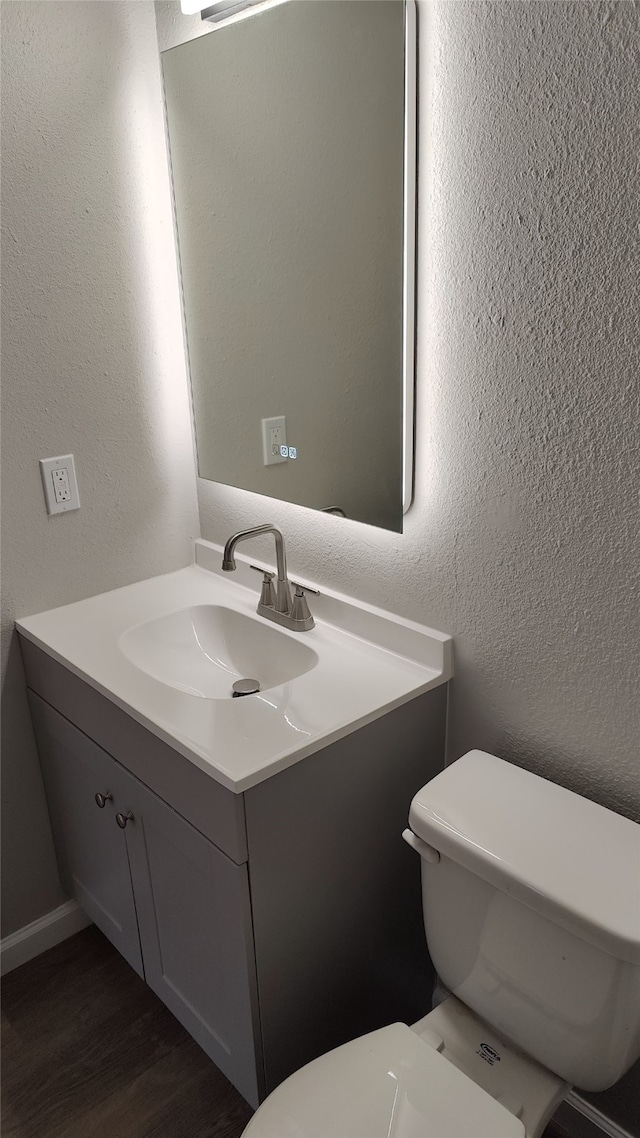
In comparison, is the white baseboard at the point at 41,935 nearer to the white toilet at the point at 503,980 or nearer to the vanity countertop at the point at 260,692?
the vanity countertop at the point at 260,692

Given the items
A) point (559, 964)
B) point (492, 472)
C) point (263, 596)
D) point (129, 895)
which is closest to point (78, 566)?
point (263, 596)

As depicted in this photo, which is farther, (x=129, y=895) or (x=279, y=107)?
(x=129, y=895)

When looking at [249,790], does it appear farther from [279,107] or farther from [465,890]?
[279,107]

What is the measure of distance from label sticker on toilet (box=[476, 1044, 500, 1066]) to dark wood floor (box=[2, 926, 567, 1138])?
426 mm

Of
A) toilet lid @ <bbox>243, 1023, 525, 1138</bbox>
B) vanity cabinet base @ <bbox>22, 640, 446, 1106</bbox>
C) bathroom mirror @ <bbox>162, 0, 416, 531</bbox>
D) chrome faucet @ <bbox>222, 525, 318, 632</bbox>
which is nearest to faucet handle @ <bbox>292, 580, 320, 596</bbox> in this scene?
chrome faucet @ <bbox>222, 525, 318, 632</bbox>

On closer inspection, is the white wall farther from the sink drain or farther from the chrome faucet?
the sink drain

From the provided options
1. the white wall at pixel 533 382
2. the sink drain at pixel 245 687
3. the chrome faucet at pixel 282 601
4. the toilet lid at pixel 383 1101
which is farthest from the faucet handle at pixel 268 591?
the toilet lid at pixel 383 1101

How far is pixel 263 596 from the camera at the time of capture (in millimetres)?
1666

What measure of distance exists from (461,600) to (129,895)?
91 centimetres

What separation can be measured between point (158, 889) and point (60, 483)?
84 cm

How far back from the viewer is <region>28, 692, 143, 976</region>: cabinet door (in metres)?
1.60

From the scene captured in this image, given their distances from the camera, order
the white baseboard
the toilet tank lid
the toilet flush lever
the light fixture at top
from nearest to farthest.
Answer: the toilet tank lid, the toilet flush lever, the light fixture at top, the white baseboard

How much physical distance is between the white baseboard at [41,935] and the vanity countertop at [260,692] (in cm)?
74

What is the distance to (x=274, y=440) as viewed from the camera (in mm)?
1687
